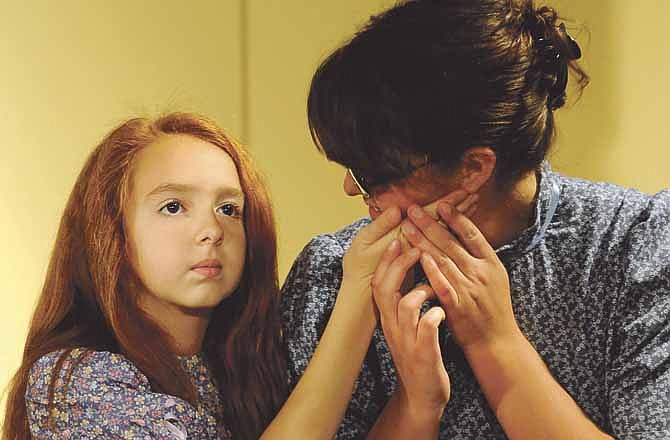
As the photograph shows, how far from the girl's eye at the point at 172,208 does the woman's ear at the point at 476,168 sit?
13.3 inches

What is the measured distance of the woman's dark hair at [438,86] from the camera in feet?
4.04

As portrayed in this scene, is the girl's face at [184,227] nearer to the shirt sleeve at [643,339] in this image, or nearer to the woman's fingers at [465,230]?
the woman's fingers at [465,230]

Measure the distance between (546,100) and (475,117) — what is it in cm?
11

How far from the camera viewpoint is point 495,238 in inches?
53.9

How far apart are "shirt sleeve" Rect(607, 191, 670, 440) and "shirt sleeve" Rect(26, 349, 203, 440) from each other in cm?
50

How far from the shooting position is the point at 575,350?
134 cm

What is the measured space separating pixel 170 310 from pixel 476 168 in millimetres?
413

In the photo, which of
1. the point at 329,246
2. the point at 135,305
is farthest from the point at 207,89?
the point at 135,305

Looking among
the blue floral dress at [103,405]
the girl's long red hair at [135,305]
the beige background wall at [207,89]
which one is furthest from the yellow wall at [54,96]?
the blue floral dress at [103,405]

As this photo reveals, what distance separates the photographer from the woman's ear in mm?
1258

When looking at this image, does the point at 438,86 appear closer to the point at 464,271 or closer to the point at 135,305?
the point at 464,271

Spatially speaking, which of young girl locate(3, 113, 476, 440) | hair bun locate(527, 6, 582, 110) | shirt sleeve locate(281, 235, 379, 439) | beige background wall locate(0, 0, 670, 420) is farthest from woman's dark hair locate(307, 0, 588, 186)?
beige background wall locate(0, 0, 670, 420)

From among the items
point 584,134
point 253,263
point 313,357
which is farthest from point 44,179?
point 584,134

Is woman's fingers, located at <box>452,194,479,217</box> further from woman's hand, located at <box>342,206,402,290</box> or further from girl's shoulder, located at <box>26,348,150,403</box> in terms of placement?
girl's shoulder, located at <box>26,348,150,403</box>
